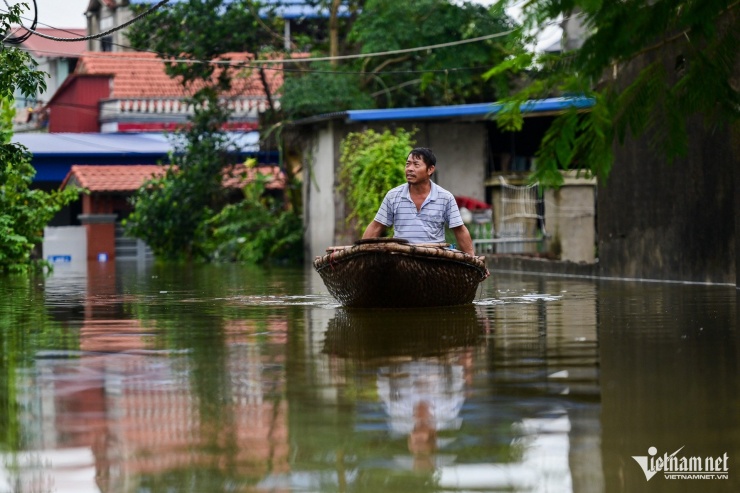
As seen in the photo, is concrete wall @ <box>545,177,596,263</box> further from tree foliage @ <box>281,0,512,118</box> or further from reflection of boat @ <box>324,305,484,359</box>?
reflection of boat @ <box>324,305,484,359</box>

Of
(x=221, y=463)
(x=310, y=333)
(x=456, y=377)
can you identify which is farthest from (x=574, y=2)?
(x=310, y=333)

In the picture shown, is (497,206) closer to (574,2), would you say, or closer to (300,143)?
(300,143)

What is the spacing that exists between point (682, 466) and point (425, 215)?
9.07 metres

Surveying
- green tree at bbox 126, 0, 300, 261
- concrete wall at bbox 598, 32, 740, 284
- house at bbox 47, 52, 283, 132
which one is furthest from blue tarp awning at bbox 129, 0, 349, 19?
concrete wall at bbox 598, 32, 740, 284

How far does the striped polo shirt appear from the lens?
47.0 feet

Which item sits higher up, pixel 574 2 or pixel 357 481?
pixel 574 2

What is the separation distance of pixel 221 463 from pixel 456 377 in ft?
9.22

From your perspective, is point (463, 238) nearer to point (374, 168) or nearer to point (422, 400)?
point (422, 400)

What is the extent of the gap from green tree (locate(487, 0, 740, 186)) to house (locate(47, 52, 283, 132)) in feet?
112

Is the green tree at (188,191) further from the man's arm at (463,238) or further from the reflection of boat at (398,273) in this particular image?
the reflection of boat at (398,273)

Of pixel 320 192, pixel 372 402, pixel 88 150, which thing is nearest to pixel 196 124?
pixel 320 192

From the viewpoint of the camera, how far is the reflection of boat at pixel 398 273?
43.4ft

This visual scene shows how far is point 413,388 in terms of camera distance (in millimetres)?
7426

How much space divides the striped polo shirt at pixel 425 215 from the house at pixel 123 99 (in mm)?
28397
